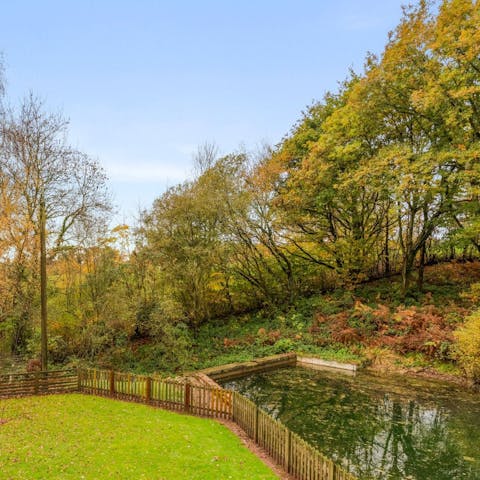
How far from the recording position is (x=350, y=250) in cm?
2569

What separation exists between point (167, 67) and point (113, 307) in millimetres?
13209

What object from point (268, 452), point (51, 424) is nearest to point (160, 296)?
point (51, 424)

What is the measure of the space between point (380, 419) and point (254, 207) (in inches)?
623

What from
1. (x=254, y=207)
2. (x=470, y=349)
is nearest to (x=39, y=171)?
(x=254, y=207)

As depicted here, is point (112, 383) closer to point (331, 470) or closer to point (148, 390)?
point (148, 390)

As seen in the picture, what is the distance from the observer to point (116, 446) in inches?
345

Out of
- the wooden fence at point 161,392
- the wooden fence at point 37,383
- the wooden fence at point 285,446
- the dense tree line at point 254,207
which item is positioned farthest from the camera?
the dense tree line at point 254,207

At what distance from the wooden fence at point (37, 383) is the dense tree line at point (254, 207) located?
287 centimetres

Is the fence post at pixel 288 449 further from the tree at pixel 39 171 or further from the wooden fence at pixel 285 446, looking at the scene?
the tree at pixel 39 171

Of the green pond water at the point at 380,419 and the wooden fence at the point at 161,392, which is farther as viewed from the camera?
the wooden fence at the point at 161,392

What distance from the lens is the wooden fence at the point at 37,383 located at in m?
13.7

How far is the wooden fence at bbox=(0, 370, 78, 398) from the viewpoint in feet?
44.9

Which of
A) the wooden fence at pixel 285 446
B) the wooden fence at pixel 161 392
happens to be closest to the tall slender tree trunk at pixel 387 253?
the wooden fence at pixel 161 392

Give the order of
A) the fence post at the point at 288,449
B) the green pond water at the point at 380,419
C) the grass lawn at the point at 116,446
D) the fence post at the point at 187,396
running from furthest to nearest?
the fence post at the point at 187,396, the green pond water at the point at 380,419, the fence post at the point at 288,449, the grass lawn at the point at 116,446
